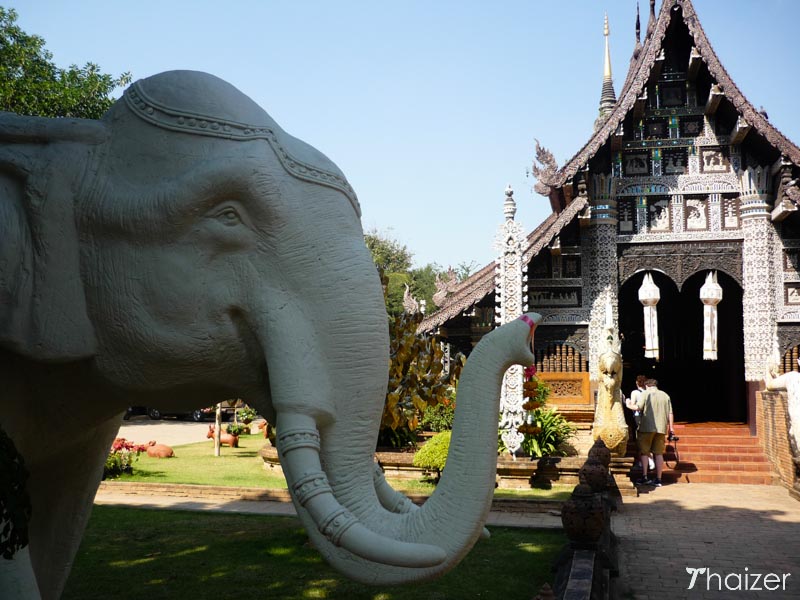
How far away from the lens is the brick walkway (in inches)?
269

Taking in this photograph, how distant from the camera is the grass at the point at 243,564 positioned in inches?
235

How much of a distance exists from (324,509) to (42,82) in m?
14.8

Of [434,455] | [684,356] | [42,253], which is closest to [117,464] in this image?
[434,455]

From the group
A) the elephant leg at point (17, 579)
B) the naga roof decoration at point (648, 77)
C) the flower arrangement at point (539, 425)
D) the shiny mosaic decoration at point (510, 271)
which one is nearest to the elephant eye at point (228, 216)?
the elephant leg at point (17, 579)

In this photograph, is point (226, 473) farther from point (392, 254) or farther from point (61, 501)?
point (392, 254)

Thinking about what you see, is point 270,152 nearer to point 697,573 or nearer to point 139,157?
point 139,157

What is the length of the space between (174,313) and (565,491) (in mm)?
9872

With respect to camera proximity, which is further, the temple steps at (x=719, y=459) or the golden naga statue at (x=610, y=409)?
the temple steps at (x=719, y=459)

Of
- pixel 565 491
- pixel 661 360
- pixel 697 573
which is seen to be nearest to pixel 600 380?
pixel 565 491

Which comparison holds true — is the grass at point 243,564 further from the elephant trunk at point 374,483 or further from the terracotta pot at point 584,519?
the elephant trunk at point 374,483

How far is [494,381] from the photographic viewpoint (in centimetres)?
198

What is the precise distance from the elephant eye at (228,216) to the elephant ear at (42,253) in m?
0.37

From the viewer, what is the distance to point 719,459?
13469mm

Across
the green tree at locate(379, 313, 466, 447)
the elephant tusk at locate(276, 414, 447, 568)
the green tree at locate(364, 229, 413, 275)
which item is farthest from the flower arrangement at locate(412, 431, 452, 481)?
the green tree at locate(364, 229, 413, 275)
